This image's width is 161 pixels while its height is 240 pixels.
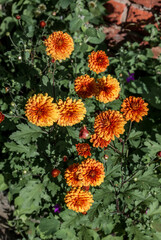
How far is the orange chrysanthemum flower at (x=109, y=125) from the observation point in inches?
62.0

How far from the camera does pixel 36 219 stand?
273 centimetres

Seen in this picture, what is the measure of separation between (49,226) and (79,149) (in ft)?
3.39

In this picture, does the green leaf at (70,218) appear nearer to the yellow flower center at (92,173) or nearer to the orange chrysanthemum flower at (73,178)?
the orange chrysanthemum flower at (73,178)

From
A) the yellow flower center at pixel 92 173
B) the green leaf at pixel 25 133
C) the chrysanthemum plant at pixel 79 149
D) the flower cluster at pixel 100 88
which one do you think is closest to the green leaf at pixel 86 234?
the chrysanthemum plant at pixel 79 149

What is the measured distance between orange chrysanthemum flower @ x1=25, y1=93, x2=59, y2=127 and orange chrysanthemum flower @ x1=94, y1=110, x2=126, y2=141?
310 mm

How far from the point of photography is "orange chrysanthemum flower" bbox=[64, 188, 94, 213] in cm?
169

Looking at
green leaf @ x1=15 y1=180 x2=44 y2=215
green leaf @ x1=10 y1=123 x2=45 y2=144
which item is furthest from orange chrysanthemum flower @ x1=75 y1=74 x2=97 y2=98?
green leaf @ x1=15 y1=180 x2=44 y2=215

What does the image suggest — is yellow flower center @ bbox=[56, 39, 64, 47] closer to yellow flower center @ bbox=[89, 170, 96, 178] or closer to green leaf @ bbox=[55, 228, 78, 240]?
yellow flower center @ bbox=[89, 170, 96, 178]

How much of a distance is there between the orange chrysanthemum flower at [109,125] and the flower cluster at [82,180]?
23 centimetres

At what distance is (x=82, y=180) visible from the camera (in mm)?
1656

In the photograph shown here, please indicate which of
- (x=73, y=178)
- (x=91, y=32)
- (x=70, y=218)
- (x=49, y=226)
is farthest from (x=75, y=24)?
(x=49, y=226)

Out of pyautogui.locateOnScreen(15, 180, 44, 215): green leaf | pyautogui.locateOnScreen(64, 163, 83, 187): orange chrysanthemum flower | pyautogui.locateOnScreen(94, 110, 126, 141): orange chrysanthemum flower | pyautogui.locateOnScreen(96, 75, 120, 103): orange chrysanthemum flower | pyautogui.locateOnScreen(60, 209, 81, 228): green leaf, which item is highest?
pyautogui.locateOnScreen(96, 75, 120, 103): orange chrysanthemum flower

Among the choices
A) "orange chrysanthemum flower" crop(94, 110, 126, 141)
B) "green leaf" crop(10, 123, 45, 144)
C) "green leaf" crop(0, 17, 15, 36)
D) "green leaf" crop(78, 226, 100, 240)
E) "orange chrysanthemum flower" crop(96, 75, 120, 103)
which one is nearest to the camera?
"orange chrysanthemum flower" crop(94, 110, 126, 141)

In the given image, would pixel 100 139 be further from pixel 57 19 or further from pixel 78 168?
pixel 57 19
